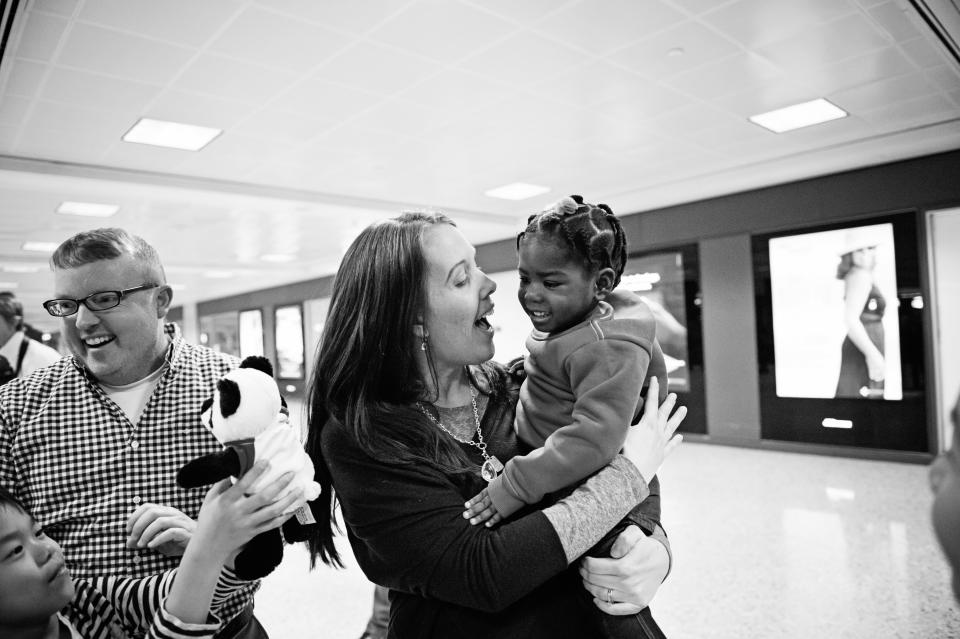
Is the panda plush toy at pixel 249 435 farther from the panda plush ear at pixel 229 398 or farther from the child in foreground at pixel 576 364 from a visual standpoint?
the child in foreground at pixel 576 364

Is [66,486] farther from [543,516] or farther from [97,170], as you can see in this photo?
[97,170]

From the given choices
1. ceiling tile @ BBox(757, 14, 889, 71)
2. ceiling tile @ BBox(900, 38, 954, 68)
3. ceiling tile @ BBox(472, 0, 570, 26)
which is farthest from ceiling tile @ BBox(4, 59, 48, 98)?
ceiling tile @ BBox(900, 38, 954, 68)

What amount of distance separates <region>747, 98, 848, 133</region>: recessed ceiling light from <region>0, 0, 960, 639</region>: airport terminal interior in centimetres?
3

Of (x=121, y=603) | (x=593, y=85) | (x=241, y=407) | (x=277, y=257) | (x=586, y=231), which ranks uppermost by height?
(x=593, y=85)

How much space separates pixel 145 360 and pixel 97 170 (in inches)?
209

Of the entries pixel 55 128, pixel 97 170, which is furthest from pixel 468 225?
pixel 55 128

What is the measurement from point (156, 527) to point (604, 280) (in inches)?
44.2

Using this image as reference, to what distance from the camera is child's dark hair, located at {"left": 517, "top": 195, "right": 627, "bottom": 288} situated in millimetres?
1349

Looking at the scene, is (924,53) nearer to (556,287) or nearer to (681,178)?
(681,178)

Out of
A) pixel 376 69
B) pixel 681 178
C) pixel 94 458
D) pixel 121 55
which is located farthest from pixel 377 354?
pixel 681 178

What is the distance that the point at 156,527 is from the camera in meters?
1.28

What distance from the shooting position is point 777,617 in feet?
9.68

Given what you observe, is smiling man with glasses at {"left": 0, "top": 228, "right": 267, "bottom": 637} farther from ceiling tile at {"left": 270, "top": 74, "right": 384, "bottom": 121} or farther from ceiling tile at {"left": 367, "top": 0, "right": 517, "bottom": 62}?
ceiling tile at {"left": 270, "top": 74, "right": 384, "bottom": 121}

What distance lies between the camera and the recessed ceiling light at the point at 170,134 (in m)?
4.79
